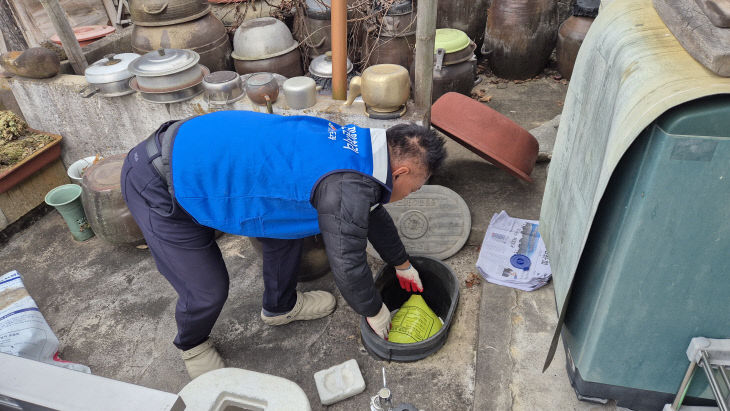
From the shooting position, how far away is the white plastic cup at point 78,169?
4668 mm

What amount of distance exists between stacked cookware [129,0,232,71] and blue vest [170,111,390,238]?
137 inches

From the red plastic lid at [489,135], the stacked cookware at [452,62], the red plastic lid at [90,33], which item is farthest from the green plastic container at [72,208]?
the stacked cookware at [452,62]

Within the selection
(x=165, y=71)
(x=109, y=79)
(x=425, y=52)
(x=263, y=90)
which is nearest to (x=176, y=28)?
(x=109, y=79)

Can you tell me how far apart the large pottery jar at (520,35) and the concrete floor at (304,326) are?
9.64ft

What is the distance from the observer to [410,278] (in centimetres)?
329

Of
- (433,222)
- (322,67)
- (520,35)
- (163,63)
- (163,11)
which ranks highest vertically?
(163,11)

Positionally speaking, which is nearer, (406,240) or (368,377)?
(368,377)

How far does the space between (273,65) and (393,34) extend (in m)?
1.61

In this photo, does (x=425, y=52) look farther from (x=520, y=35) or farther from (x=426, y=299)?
(x=520, y=35)

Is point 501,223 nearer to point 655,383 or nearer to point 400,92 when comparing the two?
point 400,92

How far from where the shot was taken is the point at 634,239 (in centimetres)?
175

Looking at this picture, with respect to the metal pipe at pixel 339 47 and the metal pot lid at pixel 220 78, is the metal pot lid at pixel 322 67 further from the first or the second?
the metal pot lid at pixel 220 78

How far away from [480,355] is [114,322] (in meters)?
2.79

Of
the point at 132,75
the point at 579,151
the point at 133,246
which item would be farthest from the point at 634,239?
the point at 132,75
